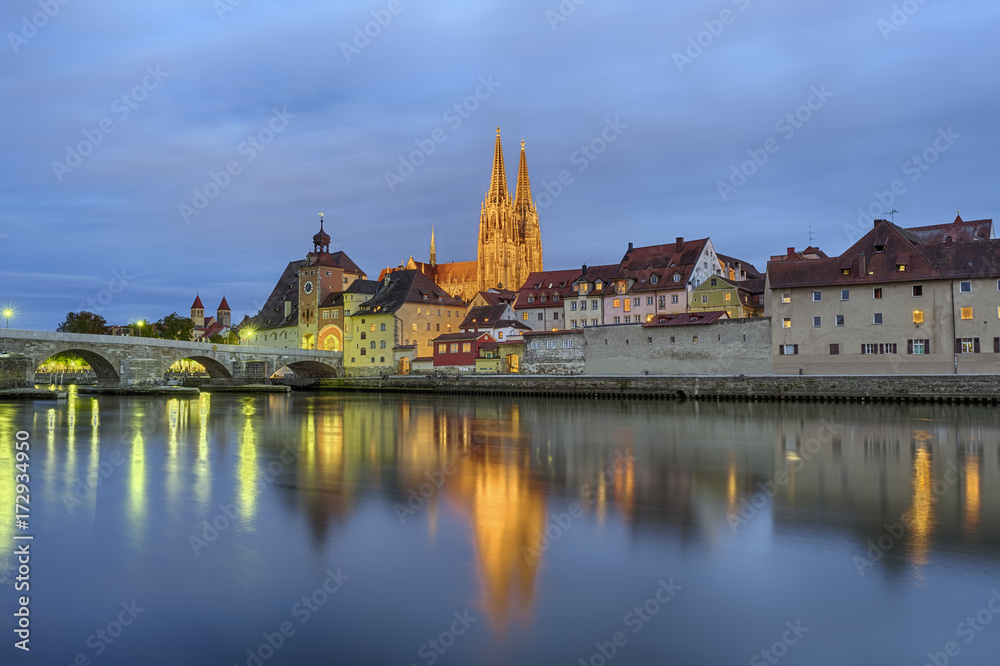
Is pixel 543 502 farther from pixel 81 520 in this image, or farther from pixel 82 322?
pixel 82 322

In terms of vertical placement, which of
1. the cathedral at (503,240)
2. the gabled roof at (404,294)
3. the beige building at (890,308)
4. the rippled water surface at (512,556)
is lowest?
the rippled water surface at (512,556)

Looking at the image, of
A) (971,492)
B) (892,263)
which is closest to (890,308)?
(892,263)

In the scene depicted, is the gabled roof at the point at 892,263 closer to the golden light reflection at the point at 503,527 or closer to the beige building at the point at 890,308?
the beige building at the point at 890,308

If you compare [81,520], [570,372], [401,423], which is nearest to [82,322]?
[570,372]

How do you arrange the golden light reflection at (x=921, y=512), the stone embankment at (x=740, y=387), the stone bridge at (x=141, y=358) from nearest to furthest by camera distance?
1. the golden light reflection at (x=921, y=512)
2. the stone embankment at (x=740, y=387)
3. the stone bridge at (x=141, y=358)

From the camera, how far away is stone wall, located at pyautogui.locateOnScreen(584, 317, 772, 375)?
4953cm

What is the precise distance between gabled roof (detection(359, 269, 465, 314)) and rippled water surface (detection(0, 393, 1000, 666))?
184 ft

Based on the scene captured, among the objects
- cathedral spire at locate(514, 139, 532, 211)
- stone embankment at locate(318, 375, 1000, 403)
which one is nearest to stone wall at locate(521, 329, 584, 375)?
stone embankment at locate(318, 375, 1000, 403)

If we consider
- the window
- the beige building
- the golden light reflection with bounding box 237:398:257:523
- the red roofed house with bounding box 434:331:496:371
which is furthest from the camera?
the red roofed house with bounding box 434:331:496:371

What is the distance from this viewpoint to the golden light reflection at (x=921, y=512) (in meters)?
10.3

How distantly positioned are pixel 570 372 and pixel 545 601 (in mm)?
51314

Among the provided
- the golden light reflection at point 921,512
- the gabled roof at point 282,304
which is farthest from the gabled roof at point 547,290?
the golden light reflection at point 921,512

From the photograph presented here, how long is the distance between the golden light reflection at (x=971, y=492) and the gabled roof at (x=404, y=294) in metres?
61.4

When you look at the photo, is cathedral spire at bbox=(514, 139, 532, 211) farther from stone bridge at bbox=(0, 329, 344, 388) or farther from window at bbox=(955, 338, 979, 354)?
window at bbox=(955, 338, 979, 354)
